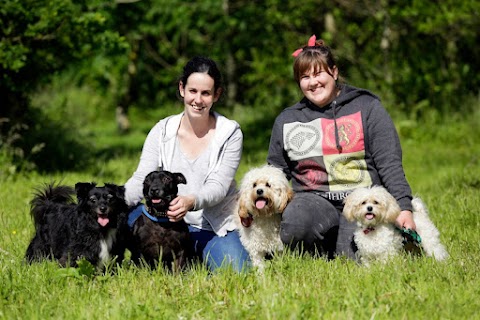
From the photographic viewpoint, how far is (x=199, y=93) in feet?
15.8

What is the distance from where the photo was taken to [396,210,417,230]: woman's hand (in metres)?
4.49

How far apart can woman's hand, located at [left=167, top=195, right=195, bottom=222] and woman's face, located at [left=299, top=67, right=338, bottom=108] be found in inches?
47.6

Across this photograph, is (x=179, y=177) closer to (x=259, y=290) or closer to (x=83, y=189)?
(x=83, y=189)

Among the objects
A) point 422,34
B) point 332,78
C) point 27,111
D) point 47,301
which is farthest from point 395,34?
point 47,301

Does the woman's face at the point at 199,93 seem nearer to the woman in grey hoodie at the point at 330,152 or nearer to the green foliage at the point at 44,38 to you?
the woman in grey hoodie at the point at 330,152

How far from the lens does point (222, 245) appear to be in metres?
4.95

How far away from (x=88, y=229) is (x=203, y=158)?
1020 millimetres

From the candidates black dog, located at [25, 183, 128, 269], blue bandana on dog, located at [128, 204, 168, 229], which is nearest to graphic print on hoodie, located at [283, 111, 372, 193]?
blue bandana on dog, located at [128, 204, 168, 229]

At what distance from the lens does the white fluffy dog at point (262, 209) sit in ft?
15.5

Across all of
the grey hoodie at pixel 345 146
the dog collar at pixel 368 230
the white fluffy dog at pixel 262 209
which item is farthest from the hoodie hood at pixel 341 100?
the dog collar at pixel 368 230

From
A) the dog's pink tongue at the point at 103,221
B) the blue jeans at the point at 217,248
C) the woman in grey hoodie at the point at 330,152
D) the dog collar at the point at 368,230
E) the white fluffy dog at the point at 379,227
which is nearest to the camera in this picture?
the dog's pink tongue at the point at 103,221

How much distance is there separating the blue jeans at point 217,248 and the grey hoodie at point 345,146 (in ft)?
2.16

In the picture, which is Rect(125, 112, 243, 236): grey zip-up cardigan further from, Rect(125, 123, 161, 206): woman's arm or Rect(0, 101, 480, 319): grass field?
Rect(0, 101, 480, 319): grass field

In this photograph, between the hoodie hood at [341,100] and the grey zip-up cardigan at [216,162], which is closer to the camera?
the grey zip-up cardigan at [216,162]
